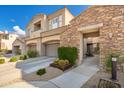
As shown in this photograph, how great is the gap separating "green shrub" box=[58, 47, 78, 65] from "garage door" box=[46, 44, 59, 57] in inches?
183

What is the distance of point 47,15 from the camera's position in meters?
16.0

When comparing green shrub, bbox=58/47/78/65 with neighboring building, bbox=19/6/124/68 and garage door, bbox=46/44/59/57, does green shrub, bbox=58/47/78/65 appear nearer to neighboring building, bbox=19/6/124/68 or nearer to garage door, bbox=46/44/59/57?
neighboring building, bbox=19/6/124/68

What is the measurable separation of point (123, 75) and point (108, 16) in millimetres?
3989

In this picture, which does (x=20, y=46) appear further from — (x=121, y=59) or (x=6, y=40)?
(x=121, y=59)

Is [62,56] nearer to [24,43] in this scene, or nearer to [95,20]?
[95,20]

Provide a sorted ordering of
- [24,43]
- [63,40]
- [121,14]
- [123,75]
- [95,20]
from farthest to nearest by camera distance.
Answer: [24,43], [63,40], [95,20], [121,14], [123,75]

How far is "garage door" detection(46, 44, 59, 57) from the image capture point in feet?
47.0

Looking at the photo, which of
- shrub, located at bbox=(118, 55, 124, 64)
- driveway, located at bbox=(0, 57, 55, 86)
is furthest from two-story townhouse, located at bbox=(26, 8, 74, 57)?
shrub, located at bbox=(118, 55, 124, 64)

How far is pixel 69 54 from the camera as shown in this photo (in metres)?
8.95

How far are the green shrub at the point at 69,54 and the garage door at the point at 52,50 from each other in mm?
4638

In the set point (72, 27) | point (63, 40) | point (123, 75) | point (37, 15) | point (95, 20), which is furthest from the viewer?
point (37, 15)

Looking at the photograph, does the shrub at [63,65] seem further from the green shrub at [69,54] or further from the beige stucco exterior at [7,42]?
the beige stucco exterior at [7,42]

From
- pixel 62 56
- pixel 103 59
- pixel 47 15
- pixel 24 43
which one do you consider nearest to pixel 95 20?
pixel 103 59

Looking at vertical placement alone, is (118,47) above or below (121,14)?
below
